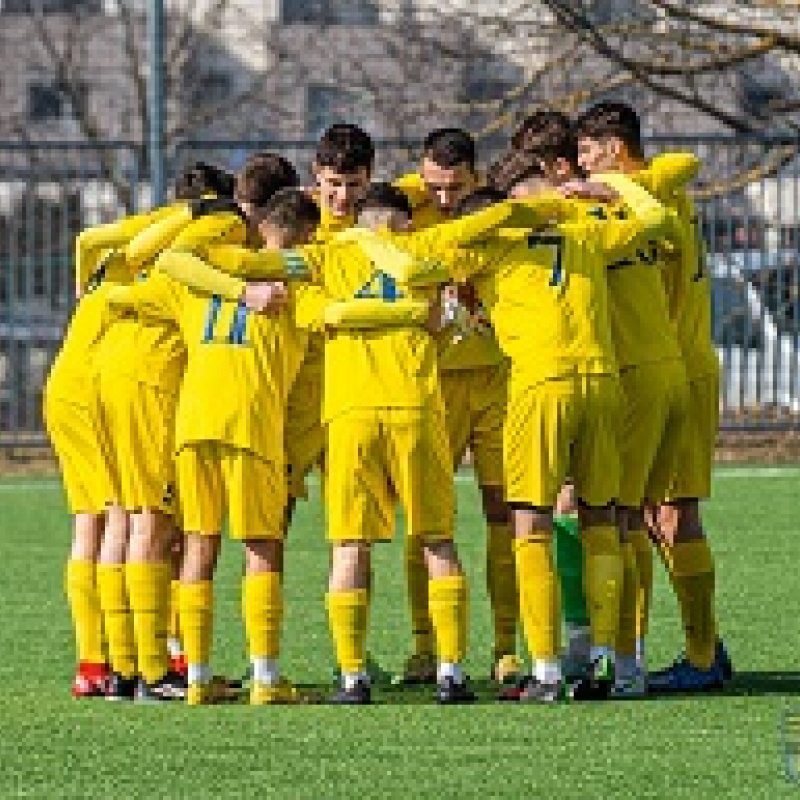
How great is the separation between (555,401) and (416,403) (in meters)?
0.45

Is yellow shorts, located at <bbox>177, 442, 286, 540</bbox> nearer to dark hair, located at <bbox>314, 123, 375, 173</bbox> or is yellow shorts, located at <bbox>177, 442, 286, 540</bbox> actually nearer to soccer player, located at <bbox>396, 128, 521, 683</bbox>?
soccer player, located at <bbox>396, 128, 521, 683</bbox>

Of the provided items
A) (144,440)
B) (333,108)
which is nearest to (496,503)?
(144,440)

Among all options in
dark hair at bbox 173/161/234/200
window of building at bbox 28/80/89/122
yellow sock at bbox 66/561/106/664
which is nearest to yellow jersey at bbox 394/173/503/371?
dark hair at bbox 173/161/234/200

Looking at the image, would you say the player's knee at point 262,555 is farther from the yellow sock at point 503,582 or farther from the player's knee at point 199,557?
the yellow sock at point 503,582

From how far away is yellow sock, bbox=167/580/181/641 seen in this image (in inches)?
456

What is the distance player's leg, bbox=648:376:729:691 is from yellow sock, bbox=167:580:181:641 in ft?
5.59

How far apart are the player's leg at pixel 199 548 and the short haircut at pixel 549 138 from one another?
1520 mm

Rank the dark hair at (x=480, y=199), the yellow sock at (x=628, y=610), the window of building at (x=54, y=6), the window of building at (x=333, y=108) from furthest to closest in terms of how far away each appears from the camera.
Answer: the window of building at (x=54, y=6)
the window of building at (x=333, y=108)
the yellow sock at (x=628, y=610)
the dark hair at (x=480, y=199)

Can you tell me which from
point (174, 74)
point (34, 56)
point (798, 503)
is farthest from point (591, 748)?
point (34, 56)

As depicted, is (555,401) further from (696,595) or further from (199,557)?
(199,557)

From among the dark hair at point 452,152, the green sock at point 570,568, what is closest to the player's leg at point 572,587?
the green sock at point 570,568

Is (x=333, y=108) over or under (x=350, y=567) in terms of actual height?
over

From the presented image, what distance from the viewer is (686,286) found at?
38.0 ft

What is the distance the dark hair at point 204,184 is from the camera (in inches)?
452
